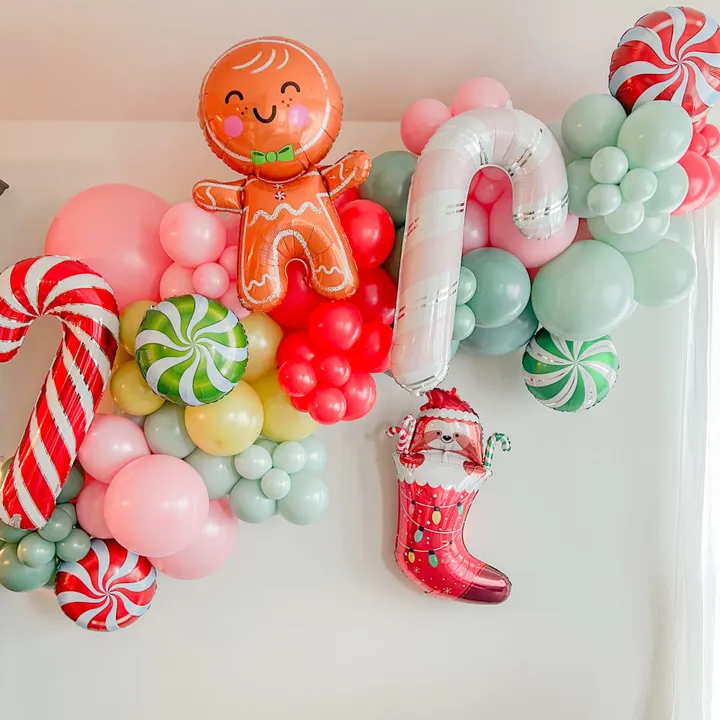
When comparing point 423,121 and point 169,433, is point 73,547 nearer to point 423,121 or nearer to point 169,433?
point 169,433

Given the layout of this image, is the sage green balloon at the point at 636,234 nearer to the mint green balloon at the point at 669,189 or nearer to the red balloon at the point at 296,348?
the mint green balloon at the point at 669,189

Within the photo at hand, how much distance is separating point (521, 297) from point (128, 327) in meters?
0.72

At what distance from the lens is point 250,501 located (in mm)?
1360

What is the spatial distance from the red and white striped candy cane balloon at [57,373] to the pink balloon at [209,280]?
0.17 m

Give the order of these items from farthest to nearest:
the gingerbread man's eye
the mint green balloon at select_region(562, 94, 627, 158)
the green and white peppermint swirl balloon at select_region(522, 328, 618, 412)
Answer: the green and white peppermint swirl balloon at select_region(522, 328, 618, 412)
the mint green balloon at select_region(562, 94, 627, 158)
the gingerbread man's eye

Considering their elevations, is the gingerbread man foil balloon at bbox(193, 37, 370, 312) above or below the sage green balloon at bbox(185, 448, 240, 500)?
above

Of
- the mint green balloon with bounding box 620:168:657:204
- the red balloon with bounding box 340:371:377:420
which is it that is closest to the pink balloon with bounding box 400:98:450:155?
the mint green balloon with bounding box 620:168:657:204

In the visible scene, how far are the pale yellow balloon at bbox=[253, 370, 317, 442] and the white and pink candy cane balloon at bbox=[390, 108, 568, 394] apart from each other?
0.23 m

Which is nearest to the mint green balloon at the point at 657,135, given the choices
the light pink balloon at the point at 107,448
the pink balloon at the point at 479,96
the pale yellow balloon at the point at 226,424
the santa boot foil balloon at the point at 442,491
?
the pink balloon at the point at 479,96

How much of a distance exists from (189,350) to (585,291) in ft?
2.26

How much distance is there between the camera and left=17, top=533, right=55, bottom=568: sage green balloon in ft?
4.35

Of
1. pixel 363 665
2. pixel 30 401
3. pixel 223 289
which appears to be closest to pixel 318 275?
pixel 223 289

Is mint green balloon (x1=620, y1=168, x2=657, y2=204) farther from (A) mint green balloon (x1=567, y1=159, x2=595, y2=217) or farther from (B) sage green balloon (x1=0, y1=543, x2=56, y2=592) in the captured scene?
(B) sage green balloon (x1=0, y1=543, x2=56, y2=592)

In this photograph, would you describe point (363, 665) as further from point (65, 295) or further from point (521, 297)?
point (65, 295)
